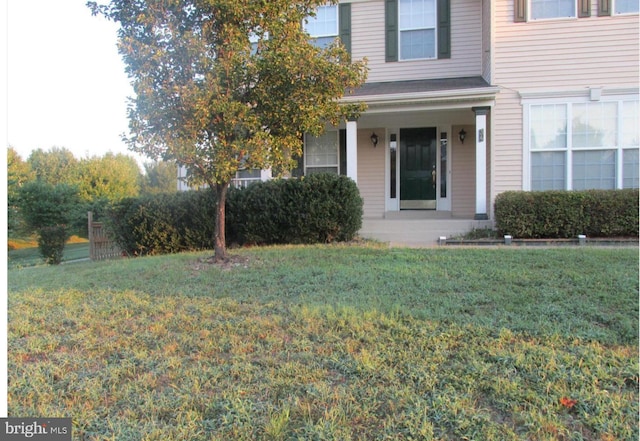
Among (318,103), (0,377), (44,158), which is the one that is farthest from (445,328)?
(44,158)

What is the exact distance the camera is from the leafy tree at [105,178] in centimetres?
2417

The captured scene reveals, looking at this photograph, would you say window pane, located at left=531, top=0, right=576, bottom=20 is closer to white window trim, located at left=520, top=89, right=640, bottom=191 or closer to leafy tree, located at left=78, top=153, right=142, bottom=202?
white window trim, located at left=520, top=89, right=640, bottom=191

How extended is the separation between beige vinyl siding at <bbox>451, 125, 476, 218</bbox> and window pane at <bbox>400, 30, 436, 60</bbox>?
2096mm

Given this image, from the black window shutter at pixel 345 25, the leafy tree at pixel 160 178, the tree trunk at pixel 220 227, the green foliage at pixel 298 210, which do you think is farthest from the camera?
the leafy tree at pixel 160 178

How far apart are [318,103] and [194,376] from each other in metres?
4.04

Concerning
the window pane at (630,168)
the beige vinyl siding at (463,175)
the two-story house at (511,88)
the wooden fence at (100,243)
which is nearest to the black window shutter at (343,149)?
the two-story house at (511,88)

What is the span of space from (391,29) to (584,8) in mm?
4290

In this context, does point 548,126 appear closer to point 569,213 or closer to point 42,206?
point 569,213

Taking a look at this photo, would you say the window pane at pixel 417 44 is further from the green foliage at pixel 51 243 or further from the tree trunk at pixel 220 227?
the green foliage at pixel 51 243

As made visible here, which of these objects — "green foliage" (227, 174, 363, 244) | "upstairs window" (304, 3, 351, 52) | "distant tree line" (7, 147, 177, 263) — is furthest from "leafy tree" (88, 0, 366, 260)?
"distant tree line" (7, 147, 177, 263)

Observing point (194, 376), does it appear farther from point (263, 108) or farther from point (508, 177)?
point (508, 177)

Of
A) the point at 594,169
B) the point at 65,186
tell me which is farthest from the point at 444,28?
the point at 65,186

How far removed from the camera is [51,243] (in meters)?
11.9

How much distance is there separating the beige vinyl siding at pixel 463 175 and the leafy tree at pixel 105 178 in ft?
64.1
